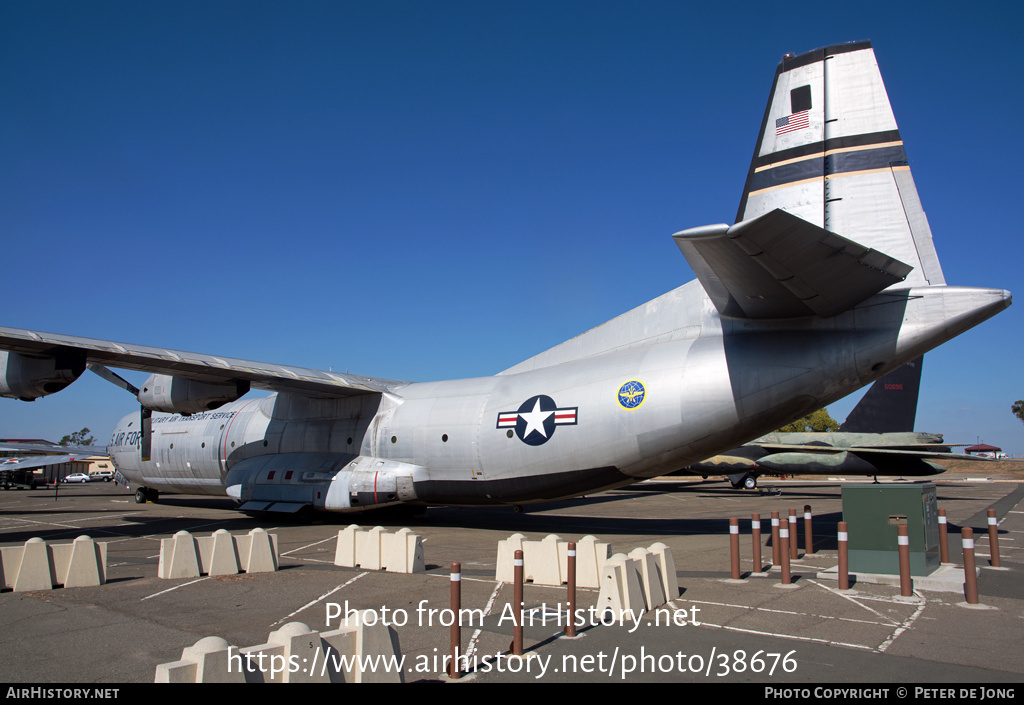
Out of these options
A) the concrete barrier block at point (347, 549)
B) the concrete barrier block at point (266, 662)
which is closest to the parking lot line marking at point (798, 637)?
the concrete barrier block at point (266, 662)

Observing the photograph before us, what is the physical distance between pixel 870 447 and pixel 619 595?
87.2 feet

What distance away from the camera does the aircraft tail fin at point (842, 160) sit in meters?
9.87

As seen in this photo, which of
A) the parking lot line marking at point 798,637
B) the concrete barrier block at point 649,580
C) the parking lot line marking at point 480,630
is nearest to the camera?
the parking lot line marking at point 480,630

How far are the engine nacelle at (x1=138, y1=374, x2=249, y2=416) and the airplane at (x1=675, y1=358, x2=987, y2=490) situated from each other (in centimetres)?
2133

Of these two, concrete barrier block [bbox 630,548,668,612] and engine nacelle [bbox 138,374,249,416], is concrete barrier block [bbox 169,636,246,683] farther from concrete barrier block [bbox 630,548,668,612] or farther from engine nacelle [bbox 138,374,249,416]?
engine nacelle [bbox 138,374,249,416]

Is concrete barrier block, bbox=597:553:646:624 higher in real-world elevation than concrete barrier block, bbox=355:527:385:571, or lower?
higher

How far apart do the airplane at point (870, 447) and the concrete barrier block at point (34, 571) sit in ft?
85.0

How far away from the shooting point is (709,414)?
35.7ft

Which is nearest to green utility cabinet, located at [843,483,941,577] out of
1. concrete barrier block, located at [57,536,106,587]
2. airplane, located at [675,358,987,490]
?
concrete barrier block, located at [57,536,106,587]

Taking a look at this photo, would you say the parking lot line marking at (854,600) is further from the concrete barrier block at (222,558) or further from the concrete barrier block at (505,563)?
the concrete barrier block at (222,558)

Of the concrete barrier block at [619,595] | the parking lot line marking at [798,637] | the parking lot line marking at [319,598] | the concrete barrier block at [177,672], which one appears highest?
the concrete barrier block at [177,672]

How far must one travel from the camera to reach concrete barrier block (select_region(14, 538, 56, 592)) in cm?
856

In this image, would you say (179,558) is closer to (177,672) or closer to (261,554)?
(261,554)

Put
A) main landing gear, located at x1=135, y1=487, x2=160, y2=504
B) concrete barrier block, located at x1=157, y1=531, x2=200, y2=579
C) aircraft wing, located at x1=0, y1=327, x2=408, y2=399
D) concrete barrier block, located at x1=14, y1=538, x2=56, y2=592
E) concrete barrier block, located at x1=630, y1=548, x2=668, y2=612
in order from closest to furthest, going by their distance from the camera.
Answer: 1. concrete barrier block, located at x1=630, y1=548, x2=668, y2=612
2. concrete barrier block, located at x1=14, y1=538, x2=56, y2=592
3. concrete barrier block, located at x1=157, y1=531, x2=200, y2=579
4. aircraft wing, located at x1=0, y1=327, x2=408, y2=399
5. main landing gear, located at x1=135, y1=487, x2=160, y2=504
